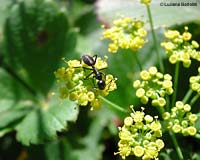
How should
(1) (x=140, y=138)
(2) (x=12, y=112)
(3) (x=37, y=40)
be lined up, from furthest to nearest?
1. (3) (x=37, y=40)
2. (2) (x=12, y=112)
3. (1) (x=140, y=138)

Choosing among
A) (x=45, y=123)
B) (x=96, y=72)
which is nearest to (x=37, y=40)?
(x=45, y=123)

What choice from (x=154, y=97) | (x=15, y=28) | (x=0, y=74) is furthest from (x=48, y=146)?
(x=154, y=97)

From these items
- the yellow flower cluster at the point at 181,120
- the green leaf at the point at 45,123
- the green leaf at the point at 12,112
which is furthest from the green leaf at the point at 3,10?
the yellow flower cluster at the point at 181,120

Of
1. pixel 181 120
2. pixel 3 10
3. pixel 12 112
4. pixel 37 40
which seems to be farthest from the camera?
pixel 3 10

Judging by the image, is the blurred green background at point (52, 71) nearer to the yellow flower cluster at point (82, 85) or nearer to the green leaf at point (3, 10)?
the green leaf at point (3, 10)

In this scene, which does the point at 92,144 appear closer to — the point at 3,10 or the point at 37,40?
the point at 37,40

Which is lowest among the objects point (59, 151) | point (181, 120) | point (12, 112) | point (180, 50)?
point (59, 151)

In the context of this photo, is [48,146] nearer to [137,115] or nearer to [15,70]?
[15,70]
